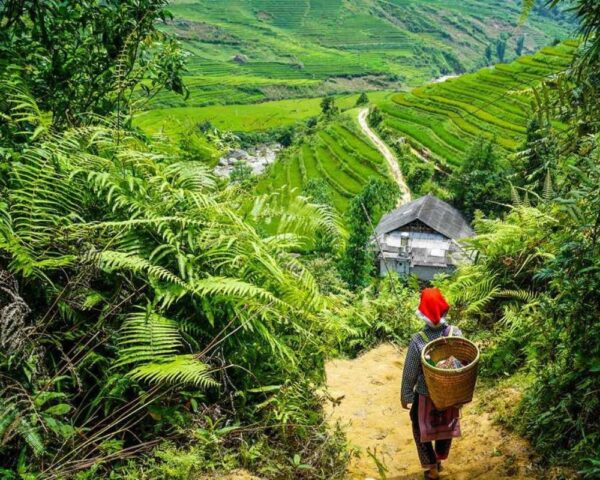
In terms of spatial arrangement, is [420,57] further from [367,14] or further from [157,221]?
[157,221]

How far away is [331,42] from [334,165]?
3736 inches

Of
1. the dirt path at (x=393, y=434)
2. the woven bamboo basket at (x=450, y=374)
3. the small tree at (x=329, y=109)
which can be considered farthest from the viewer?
the small tree at (x=329, y=109)

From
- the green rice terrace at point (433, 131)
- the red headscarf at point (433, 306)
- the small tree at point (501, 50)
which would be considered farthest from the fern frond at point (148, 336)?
the small tree at point (501, 50)

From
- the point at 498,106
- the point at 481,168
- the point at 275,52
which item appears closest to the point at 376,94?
the point at 275,52

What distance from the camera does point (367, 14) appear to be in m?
145

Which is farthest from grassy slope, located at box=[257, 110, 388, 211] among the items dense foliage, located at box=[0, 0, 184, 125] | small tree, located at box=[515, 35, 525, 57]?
small tree, located at box=[515, 35, 525, 57]

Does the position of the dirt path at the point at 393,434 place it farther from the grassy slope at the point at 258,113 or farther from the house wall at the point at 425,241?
the grassy slope at the point at 258,113

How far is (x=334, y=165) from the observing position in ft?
150

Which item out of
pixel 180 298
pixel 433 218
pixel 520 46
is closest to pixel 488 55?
pixel 520 46

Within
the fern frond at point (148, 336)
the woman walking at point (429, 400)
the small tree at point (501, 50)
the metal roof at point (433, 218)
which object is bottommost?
the small tree at point (501, 50)

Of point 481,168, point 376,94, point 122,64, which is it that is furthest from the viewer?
point 376,94

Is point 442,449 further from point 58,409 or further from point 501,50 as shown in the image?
point 501,50

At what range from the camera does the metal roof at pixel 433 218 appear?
3058 cm

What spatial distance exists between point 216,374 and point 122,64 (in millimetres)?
2172
